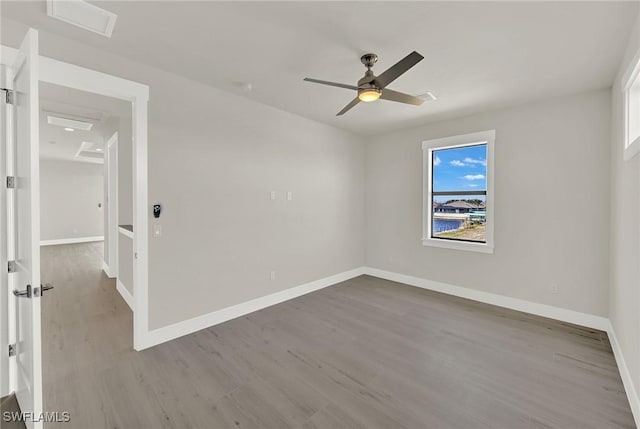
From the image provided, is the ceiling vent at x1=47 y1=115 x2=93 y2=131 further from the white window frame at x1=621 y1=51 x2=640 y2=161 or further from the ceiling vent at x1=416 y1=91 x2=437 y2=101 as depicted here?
the white window frame at x1=621 y1=51 x2=640 y2=161

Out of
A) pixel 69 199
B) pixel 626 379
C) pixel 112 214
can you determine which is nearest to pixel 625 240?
pixel 626 379

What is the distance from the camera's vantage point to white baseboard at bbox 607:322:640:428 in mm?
1820

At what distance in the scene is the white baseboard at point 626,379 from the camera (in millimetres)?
1820

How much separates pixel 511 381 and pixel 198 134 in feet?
12.3

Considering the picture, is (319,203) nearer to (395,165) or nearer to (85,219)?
(395,165)

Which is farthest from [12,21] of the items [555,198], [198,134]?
[555,198]

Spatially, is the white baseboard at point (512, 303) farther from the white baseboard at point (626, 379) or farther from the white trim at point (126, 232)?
the white trim at point (126, 232)

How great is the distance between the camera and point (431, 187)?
4.68 m

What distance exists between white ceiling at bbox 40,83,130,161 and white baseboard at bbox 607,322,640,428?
5.30 m

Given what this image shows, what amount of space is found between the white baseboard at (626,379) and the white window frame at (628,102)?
5.41 feet

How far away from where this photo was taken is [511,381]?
2.24m

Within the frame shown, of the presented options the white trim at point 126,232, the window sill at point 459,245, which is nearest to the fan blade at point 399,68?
the window sill at point 459,245

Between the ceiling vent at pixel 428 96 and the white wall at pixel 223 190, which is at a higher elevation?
the ceiling vent at pixel 428 96

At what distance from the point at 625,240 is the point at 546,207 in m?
1.27
